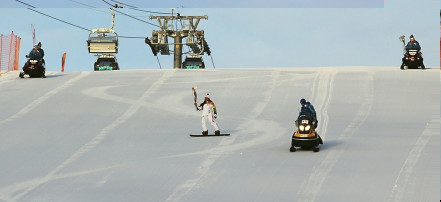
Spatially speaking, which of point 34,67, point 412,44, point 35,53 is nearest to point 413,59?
point 412,44

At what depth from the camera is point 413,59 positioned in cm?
4819

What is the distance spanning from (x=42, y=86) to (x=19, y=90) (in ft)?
4.95

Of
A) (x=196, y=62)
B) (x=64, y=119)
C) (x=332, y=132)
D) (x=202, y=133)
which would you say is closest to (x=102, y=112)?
(x=64, y=119)

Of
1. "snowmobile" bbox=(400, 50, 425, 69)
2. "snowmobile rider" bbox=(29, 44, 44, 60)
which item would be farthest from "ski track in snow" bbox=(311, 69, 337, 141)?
"snowmobile rider" bbox=(29, 44, 44, 60)

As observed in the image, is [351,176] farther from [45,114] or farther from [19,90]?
[19,90]

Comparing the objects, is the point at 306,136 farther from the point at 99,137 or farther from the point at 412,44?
the point at 412,44

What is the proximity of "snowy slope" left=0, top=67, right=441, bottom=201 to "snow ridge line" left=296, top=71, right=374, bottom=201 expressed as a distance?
0.10 ft

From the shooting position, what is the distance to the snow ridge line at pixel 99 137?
21.2 m

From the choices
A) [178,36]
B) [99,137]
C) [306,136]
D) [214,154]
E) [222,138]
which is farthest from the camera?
[178,36]

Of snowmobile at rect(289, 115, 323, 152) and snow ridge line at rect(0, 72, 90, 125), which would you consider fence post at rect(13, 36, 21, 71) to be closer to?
snow ridge line at rect(0, 72, 90, 125)

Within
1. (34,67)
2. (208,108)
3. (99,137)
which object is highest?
(208,108)

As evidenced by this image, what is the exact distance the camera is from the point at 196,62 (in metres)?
67.8

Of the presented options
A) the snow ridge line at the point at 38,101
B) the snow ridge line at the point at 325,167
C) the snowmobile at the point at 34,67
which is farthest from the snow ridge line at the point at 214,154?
the snowmobile at the point at 34,67

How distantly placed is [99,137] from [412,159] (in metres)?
9.73
